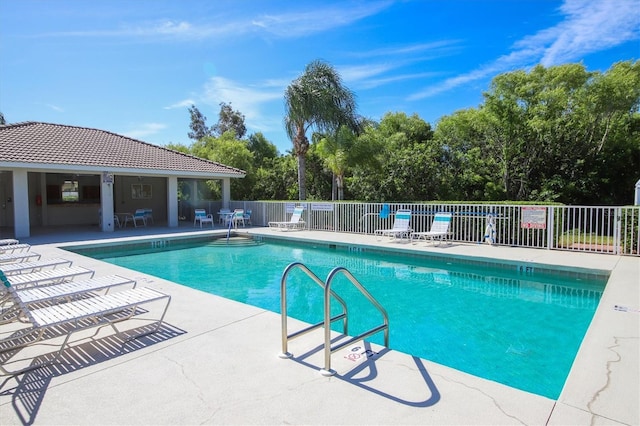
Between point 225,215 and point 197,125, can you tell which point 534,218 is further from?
point 197,125

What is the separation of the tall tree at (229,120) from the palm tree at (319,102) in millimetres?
26983

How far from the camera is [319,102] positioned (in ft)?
60.1

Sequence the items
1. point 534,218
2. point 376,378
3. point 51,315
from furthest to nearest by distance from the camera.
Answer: point 534,218
point 51,315
point 376,378

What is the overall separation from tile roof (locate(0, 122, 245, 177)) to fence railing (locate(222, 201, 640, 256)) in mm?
6870

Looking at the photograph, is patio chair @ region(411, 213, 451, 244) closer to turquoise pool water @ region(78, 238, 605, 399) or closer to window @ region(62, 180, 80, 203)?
turquoise pool water @ region(78, 238, 605, 399)

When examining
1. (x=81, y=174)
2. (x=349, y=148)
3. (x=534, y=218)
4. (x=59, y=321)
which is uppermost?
(x=349, y=148)

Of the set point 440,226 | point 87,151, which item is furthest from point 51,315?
point 87,151

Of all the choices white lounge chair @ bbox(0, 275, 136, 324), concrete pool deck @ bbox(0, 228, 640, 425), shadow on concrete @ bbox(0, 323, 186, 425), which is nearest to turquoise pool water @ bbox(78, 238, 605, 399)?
concrete pool deck @ bbox(0, 228, 640, 425)

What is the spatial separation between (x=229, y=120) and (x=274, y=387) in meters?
44.4

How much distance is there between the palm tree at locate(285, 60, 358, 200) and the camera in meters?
18.4

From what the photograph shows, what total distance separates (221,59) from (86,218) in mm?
11135

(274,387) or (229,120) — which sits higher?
(229,120)

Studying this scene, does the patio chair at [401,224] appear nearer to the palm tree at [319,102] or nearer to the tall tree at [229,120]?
the palm tree at [319,102]

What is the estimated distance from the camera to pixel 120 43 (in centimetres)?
1314
